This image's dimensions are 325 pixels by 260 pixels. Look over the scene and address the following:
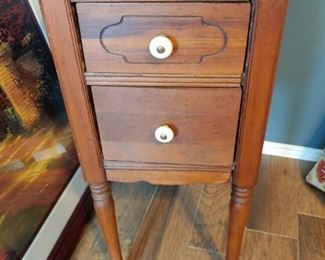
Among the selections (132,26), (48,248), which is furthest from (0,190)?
(132,26)

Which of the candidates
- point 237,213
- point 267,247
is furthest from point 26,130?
point 267,247

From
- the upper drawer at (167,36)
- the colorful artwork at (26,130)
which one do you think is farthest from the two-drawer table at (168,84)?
the colorful artwork at (26,130)

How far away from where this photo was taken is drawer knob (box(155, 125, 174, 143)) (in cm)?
69

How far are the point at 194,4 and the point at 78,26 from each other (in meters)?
0.19

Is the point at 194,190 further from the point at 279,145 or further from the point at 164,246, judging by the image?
the point at 279,145

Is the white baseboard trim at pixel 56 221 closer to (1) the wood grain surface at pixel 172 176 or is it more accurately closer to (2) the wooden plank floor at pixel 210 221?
(2) the wooden plank floor at pixel 210 221

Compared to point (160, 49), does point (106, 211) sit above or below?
below

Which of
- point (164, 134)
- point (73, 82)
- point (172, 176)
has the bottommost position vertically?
point (172, 176)

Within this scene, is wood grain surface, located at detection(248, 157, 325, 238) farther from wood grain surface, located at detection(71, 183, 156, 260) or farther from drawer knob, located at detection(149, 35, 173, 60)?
drawer knob, located at detection(149, 35, 173, 60)

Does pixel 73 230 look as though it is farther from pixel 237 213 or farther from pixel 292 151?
pixel 292 151

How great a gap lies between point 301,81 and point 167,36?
719 mm

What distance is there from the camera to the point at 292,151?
1325 mm

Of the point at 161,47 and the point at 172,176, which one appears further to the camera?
the point at 172,176

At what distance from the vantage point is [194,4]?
56 centimetres
